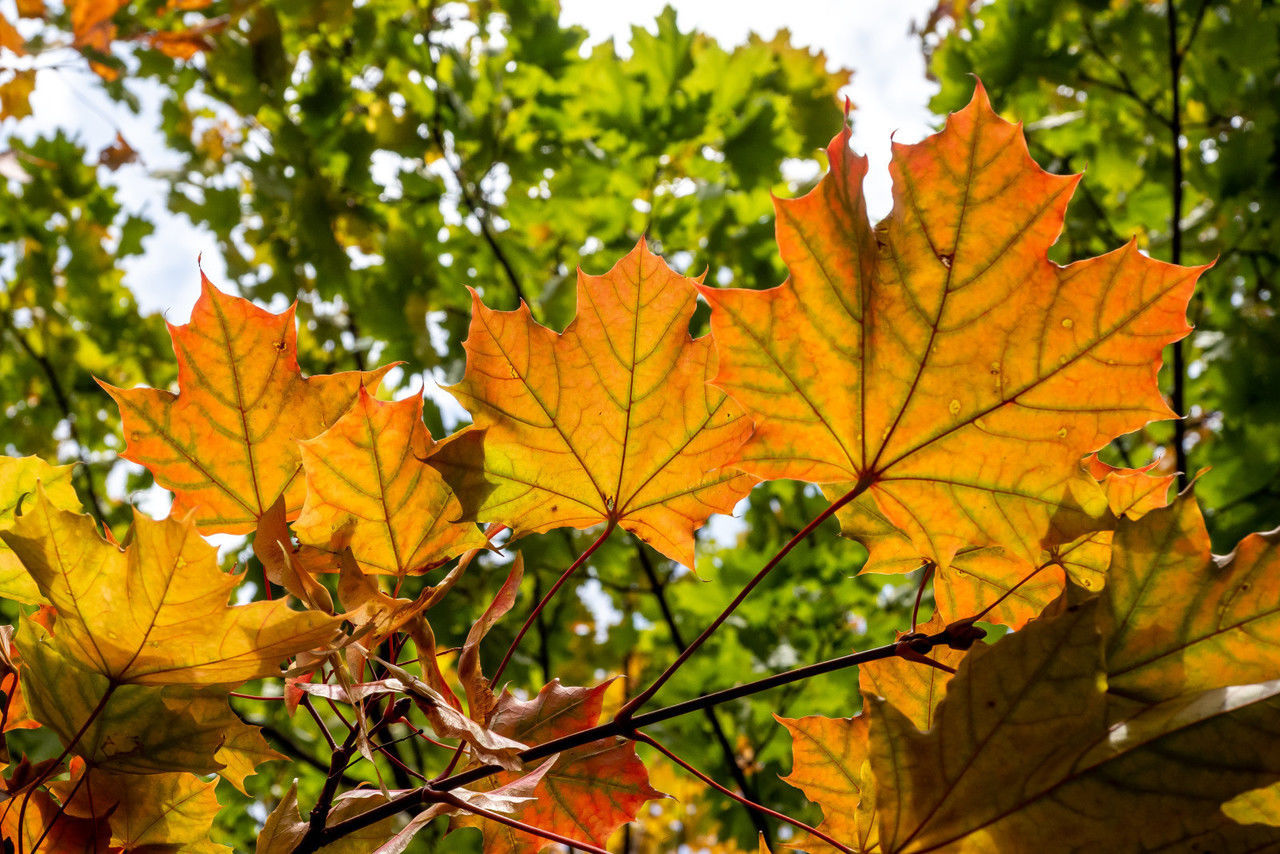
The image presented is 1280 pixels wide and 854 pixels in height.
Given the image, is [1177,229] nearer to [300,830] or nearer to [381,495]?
[381,495]

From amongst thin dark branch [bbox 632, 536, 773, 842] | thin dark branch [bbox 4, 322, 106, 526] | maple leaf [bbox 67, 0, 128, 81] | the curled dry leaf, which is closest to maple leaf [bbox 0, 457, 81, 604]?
the curled dry leaf

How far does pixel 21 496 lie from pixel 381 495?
0.27 metres

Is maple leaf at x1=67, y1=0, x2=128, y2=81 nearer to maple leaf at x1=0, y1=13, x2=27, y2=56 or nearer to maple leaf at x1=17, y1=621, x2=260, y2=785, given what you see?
maple leaf at x1=0, y1=13, x2=27, y2=56

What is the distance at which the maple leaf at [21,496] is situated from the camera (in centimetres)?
61

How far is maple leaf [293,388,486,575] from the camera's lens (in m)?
0.59

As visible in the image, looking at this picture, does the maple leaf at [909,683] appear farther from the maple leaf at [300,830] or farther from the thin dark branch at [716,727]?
the thin dark branch at [716,727]

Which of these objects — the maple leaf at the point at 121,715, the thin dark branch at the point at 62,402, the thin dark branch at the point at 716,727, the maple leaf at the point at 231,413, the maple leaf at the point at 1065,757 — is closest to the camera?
the maple leaf at the point at 1065,757

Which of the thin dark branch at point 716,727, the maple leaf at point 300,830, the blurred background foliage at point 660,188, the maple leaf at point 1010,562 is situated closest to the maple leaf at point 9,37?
the blurred background foliage at point 660,188

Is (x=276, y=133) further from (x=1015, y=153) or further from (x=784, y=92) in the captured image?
(x=1015, y=153)

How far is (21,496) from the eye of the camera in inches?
25.3

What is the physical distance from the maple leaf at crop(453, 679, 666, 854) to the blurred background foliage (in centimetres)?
125

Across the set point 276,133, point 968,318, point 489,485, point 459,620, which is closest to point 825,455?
point 968,318

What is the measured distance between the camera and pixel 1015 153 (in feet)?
1.72

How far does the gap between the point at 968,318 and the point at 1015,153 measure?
0.10 meters
